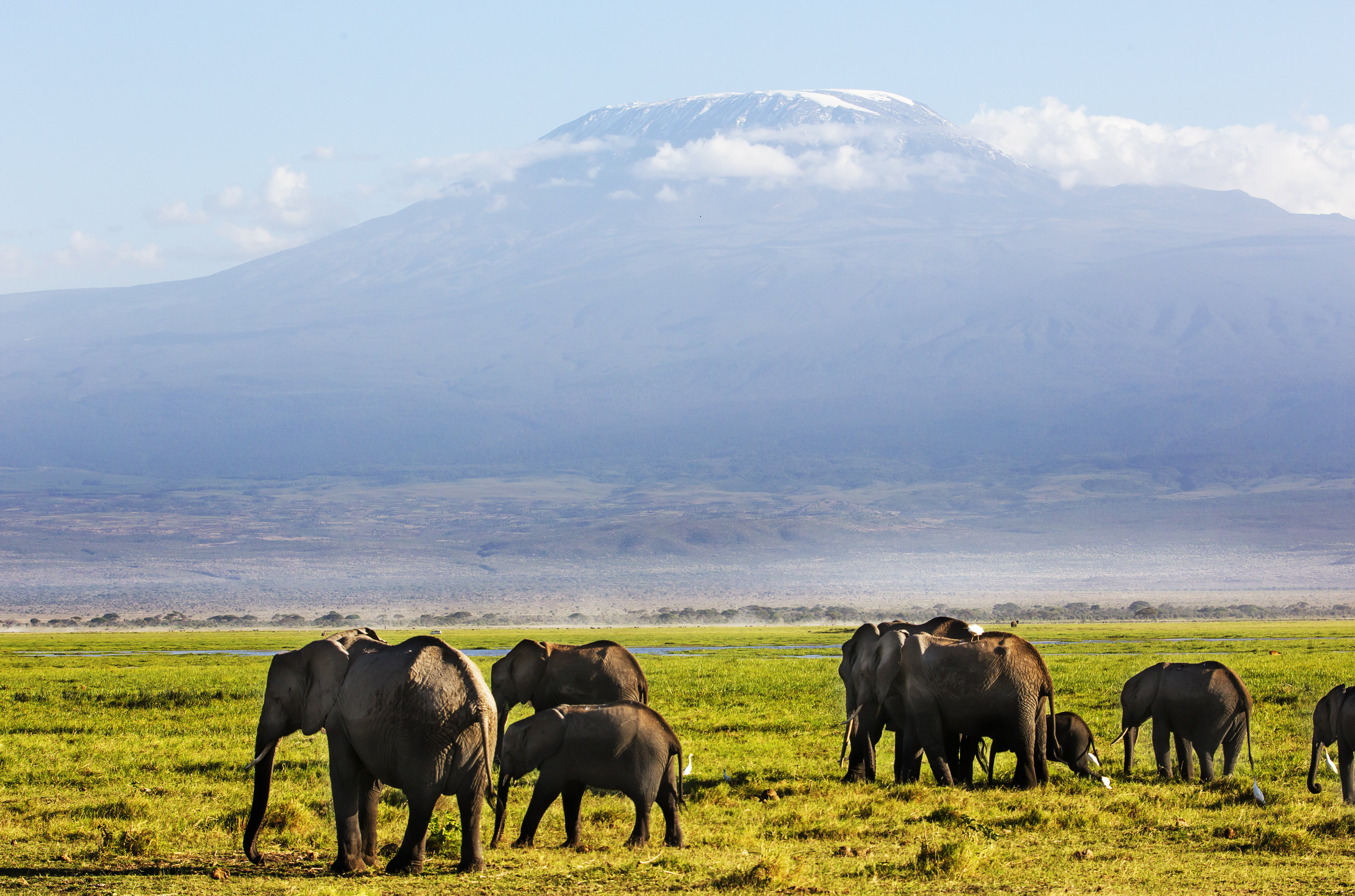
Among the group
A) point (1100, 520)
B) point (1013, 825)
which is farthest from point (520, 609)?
point (1013, 825)

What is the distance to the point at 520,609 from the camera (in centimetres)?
A: 12169

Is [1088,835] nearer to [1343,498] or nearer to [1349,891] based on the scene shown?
[1349,891]

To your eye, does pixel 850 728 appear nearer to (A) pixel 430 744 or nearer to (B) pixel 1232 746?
(B) pixel 1232 746

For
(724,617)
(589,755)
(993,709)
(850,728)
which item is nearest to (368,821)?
(589,755)

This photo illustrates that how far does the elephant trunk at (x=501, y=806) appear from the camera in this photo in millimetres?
13461

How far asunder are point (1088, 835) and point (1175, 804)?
7.81 ft

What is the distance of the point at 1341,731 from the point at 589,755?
8173 millimetres

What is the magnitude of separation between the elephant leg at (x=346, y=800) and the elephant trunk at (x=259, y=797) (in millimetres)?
687

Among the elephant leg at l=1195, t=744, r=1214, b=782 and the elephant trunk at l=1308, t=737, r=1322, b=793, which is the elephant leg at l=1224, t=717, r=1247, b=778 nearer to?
the elephant leg at l=1195, t=744, r=1214, b=782

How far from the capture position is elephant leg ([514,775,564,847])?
13.5m

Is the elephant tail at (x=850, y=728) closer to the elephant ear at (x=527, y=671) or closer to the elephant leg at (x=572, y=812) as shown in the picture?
the elephant ear at (x=527, y=671)

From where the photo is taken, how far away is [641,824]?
13562 millimetres

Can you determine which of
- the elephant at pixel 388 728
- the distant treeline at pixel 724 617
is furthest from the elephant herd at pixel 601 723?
the distant treeline at pixel 724 617

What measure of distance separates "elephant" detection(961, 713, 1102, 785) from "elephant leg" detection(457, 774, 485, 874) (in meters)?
7.66
